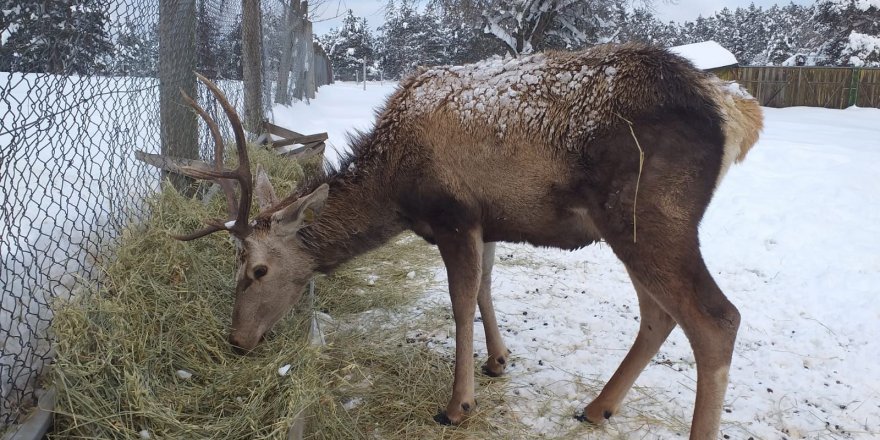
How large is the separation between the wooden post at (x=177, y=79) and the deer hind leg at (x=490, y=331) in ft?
8.91

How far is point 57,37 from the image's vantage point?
3154 mm

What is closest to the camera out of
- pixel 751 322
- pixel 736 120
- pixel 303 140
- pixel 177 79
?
pixel 736 120

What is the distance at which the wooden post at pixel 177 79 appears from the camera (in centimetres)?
502

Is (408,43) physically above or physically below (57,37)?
above

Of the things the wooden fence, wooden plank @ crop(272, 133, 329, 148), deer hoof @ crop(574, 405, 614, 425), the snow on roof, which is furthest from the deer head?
the wooden fence

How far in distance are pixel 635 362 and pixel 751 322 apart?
186 cm

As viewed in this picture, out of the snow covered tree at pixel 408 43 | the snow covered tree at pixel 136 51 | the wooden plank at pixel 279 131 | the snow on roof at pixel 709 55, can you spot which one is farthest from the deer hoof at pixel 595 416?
the snow covered tree at pixel 408 43

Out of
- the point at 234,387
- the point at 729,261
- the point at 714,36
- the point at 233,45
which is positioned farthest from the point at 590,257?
the point at 714,36

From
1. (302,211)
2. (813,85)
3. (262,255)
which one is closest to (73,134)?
(262,255)

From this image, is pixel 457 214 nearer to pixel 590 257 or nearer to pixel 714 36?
pixel 590 257

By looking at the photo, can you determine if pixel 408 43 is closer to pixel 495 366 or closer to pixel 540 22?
pixel 540 22

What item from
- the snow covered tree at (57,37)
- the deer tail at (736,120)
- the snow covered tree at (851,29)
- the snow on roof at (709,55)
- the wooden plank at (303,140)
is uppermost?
the snow covered tree at (851,29)

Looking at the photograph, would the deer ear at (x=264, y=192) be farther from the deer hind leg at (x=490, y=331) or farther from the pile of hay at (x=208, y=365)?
the deer hind leg at (x=490, y=331)

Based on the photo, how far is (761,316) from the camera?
5.10 meters
